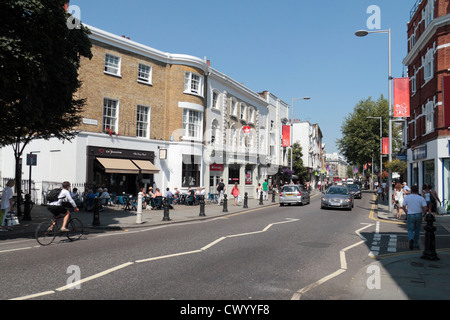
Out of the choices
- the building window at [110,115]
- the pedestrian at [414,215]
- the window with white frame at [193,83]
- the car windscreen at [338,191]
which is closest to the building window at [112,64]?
the building window at [110,115]

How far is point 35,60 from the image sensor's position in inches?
368

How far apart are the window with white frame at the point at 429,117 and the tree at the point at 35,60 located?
20.5m

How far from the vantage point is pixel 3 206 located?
1140 centimetres

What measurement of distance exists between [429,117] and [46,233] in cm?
2308

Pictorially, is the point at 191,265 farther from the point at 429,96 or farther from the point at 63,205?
the point at 429,96

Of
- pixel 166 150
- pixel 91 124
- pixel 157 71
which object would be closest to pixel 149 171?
pixel 166 150

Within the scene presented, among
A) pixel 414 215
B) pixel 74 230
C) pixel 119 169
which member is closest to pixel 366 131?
pixel 119 169

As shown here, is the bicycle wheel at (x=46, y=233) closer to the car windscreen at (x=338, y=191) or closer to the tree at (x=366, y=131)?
the car windscreen at (x=338, y=191)

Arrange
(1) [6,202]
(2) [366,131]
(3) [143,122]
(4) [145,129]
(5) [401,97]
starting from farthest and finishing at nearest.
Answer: (2) [366,131]
(4) [145,129]
(3) [143,122]
(5) [401,97]
(1) [6,202]

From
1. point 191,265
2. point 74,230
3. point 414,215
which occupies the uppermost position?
point 414,215

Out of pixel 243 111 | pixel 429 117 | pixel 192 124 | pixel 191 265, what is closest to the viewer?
pixel 191 265

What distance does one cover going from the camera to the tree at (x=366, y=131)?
171 ft

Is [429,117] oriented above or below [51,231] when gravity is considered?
above
